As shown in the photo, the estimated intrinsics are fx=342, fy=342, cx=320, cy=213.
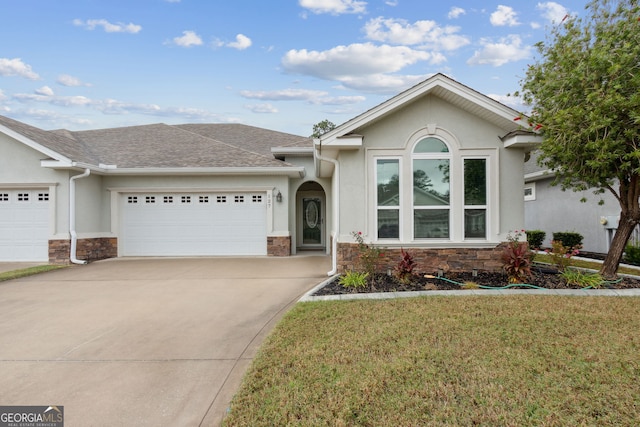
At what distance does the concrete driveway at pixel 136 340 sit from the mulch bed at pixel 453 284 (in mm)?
937

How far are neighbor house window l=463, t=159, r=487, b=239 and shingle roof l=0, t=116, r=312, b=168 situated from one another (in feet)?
21.9

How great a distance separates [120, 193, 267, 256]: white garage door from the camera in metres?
12.9

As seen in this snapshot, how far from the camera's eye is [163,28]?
14023mm

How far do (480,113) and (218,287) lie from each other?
24.1 ft

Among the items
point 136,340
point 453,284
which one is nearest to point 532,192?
point 453,284

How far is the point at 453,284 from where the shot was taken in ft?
24.2

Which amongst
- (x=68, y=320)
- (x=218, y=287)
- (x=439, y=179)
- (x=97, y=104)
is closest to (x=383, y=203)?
(x=439, y=179)

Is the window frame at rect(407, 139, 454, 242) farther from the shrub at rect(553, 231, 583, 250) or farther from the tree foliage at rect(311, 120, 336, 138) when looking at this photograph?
the tree foliage at rect(311, 120, 336, 138)

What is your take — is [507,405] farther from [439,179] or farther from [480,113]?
[480,113]

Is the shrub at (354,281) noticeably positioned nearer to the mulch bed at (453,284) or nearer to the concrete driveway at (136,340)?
the mulch bed at (453,284)

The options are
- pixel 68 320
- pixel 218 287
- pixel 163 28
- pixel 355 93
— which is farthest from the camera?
pixel 355 93

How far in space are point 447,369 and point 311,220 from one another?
13.0m

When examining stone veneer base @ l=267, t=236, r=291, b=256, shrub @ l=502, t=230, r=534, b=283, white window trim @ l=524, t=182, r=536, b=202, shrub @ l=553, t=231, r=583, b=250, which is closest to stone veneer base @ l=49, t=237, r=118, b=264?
stone veneer base @ l=267, t=236, r=291, b=256

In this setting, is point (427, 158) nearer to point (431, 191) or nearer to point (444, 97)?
point (431, 191)
